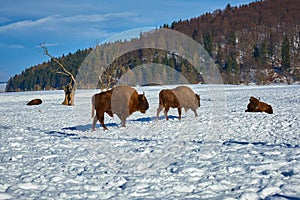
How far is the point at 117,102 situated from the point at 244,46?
123 m

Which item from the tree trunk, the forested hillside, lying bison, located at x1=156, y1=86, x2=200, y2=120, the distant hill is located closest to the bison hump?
lying bison, located at x1=156, y1=86, x2=200, y2=120

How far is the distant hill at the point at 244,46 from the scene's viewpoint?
298 feet

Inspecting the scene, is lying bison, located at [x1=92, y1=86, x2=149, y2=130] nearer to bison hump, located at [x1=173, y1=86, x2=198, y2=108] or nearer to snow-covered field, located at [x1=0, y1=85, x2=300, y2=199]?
snow-covered field, located at [x1=0, y1=85, x2=300, y2=199]

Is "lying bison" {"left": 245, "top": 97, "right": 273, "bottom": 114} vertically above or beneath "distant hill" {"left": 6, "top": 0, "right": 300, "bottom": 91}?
beneath

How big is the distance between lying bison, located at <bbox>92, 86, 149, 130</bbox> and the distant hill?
22.7m

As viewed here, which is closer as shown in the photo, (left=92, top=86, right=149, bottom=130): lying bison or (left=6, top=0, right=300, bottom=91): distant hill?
(left=92, top=86, right=149, bottom=130): lying bison

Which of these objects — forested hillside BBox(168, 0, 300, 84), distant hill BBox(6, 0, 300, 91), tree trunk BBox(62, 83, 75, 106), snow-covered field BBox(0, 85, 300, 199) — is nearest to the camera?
snow-covered field BBox(0, 85, 300, 199)

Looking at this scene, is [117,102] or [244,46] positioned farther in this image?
[244,46]

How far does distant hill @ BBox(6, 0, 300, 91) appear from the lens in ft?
298

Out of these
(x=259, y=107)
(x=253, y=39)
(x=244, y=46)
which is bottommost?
(x=259, y=107)

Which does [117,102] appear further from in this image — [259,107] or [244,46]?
[244,46]

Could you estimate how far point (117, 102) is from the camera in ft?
37.5

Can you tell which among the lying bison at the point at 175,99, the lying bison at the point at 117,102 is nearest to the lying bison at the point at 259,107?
the lying bison at the point at 175,99

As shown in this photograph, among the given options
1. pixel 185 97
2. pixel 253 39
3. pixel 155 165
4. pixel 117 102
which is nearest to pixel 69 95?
pixel 185 97
